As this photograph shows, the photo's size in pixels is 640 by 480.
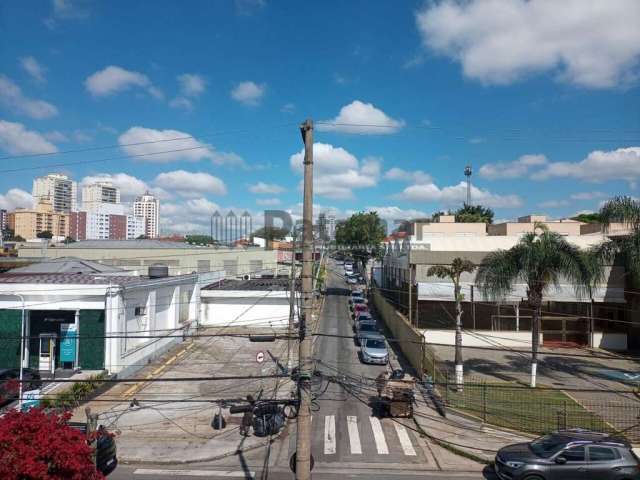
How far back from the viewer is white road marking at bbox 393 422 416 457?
15.8 m

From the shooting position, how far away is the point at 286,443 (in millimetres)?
16625

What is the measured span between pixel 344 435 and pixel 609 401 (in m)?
11.6

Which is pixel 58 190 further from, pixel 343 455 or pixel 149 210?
pixel 343 455

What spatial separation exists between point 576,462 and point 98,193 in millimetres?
169433

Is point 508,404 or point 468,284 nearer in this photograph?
point 508,404

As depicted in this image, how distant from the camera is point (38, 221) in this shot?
14312cm

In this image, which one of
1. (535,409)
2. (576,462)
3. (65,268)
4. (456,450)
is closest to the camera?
(576,462)

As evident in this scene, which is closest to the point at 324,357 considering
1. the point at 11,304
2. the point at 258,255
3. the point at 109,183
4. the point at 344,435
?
the point at 344,435

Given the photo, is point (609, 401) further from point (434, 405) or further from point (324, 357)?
point (324, 357)

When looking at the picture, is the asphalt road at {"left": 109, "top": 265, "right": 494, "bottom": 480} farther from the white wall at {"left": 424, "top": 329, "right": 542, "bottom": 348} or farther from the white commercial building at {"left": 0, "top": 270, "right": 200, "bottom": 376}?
the white wall at {"left": 424, "top": 329, "right": 542, "bottom": 348}

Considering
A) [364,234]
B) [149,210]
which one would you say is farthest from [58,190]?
[364,234]

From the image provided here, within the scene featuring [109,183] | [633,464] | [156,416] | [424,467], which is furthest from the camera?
[109,183]

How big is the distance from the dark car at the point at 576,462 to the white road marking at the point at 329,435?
5211 millimetres

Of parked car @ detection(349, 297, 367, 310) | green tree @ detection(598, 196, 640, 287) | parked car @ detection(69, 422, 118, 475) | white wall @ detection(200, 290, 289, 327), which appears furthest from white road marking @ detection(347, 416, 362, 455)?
parked car @ detection(349, 297, 367, 310)
